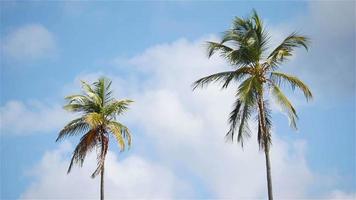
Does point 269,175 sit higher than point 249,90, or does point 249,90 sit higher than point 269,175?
point 249,90

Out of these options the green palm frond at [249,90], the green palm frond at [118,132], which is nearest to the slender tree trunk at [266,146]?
the green palm frond at [249,90]

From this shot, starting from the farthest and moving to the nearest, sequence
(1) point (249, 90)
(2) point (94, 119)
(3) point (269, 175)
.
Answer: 1. (2) point (94, 119)
2. (1) point (249, 90)
3. (3) point (269, 175)

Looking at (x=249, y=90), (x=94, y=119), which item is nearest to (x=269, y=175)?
(x=249, y=90)

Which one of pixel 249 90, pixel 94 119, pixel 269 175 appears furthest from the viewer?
pixel 94 119

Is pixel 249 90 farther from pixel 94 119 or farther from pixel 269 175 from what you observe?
pixel 94 119

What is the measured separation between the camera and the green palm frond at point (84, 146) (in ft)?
108

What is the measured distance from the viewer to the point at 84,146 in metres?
33.1

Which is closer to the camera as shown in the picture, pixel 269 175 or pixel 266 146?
pixel 269 175

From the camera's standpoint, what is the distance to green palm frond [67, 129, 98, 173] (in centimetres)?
3300

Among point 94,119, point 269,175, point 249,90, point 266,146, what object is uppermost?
point 249,90

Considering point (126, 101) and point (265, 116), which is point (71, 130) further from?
point (265, 116)

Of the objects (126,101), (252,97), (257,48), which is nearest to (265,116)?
(252,97)

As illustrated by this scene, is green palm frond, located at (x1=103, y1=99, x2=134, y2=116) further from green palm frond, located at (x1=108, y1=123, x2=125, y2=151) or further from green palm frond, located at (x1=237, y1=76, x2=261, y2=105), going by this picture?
green palm frond, located at (x1=237, y1=76, x2=261, y2=105)

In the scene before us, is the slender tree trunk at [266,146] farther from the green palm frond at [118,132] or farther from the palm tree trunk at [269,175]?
the green palm frond at [118,132]
